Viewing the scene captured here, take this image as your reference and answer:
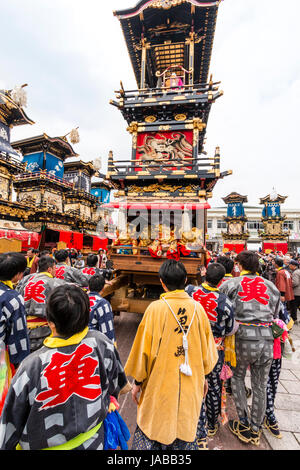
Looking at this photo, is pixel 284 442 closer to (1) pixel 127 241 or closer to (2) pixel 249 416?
(2) pixel 249 416

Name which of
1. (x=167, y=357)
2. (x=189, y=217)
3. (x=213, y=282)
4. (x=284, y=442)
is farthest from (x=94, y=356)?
(x=189, y=217)

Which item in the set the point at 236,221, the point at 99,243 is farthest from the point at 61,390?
the point at 236,221

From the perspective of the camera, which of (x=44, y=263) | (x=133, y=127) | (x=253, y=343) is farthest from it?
(x=133, y=127)

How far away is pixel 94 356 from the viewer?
125 cm

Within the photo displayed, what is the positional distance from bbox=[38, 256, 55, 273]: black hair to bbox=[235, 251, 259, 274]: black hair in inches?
105

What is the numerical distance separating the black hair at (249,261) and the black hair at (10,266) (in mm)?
2600

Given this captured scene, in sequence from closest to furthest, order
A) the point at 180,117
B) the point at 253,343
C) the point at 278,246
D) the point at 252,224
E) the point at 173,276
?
the point at 173,276
the point at 253,343
the point at 180,117
the point at 278,246
the point at 252,224

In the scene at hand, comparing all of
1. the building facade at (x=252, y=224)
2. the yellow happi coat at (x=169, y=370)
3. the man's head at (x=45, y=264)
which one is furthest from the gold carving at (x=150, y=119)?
the building facade at (x=252, y=224)

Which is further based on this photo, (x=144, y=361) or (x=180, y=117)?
(x=180, y=117)

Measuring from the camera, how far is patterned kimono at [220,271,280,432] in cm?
237

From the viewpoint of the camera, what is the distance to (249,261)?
2592 millimetres

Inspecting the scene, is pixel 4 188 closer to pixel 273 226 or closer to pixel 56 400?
pixel 56 400

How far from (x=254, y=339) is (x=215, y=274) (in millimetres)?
842

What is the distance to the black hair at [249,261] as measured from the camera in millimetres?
2570
